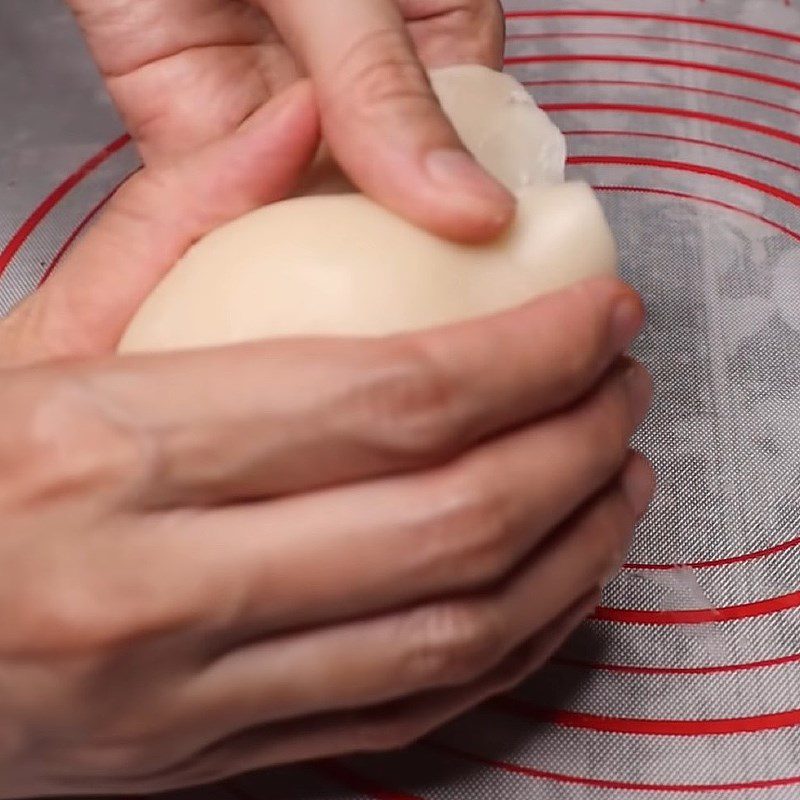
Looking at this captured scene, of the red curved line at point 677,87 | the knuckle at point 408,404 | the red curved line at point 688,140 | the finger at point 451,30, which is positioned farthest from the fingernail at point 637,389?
the red curved line at point 677,87

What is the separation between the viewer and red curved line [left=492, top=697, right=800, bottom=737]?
23.1 inches

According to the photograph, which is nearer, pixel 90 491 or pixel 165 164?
pixel 90 491

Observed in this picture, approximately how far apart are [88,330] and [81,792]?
0.27m

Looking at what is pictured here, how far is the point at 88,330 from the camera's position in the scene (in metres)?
0.62

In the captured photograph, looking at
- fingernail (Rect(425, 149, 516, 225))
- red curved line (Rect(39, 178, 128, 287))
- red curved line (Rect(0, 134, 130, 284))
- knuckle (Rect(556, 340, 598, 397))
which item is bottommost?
red curved line (Rect(39, 178, 128, 287))

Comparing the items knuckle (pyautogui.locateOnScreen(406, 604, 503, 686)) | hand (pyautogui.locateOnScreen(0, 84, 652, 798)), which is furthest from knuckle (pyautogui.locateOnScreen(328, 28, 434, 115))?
knuckle (pyautogui.locateOnScreen(406, 604, 503, 686))

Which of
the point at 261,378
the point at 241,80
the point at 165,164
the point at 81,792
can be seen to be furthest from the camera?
the point at 241,80

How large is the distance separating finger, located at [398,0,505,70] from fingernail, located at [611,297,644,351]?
439 mm

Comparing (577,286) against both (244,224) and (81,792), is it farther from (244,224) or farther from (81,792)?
(81,792)

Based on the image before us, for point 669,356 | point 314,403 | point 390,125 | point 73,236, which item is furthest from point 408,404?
point 73,236

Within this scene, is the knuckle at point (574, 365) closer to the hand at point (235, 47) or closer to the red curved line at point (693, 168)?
the hand at point (235, 47)

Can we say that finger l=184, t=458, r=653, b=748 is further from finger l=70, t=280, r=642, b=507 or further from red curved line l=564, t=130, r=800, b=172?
red curved line l=564, t=130, r=800, b=172

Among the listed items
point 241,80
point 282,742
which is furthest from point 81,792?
point 241,80

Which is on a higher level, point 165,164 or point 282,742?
point 165,164
